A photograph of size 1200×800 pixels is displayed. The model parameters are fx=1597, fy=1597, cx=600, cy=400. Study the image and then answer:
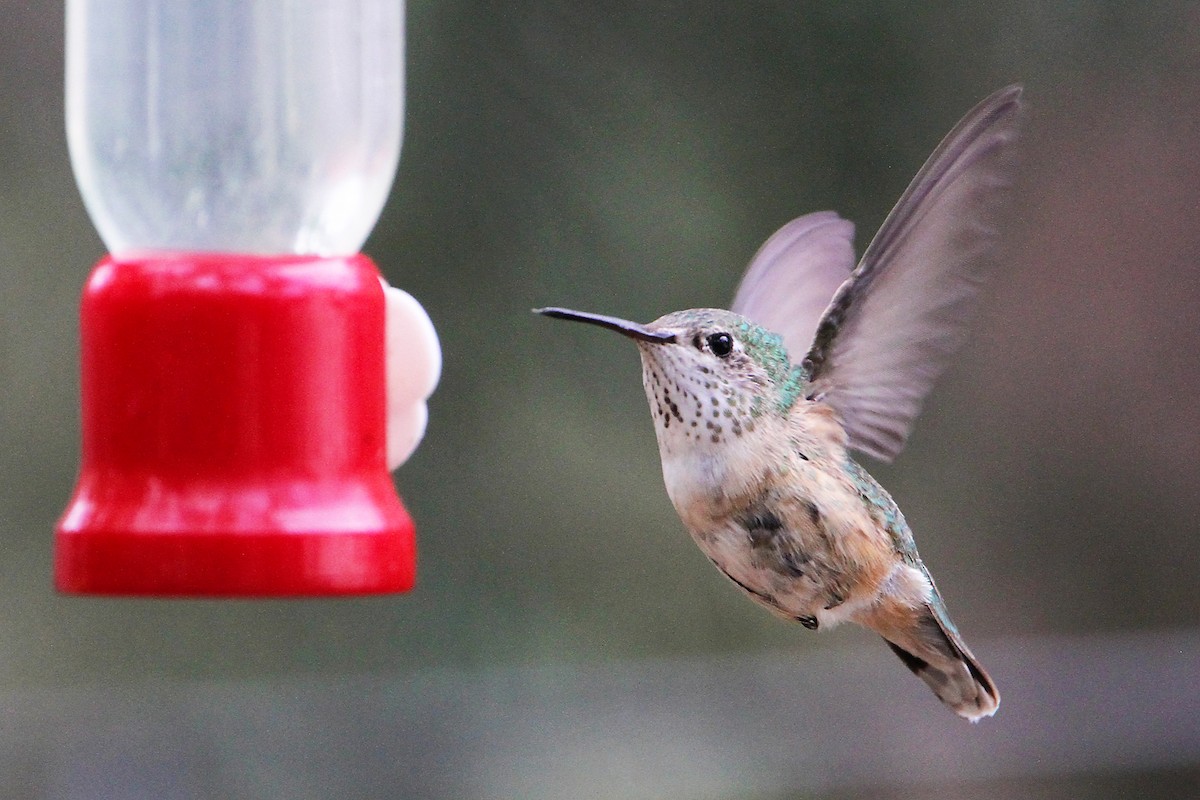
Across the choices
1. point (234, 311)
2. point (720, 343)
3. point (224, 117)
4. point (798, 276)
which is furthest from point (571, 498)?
point (234, 311)

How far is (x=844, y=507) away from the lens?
2.35m

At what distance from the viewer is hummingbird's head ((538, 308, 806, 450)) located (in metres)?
2.15

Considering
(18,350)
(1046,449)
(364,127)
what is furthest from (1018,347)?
(364,127)

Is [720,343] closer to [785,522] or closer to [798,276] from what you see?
[785,522]

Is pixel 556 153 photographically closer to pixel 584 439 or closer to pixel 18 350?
pixel 584 439

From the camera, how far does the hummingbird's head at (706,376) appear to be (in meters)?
2.15

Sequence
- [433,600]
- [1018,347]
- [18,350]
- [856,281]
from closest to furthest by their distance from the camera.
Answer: [856,281] → [18,350] → [433,600] → [1018,347]

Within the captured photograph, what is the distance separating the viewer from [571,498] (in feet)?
16.5

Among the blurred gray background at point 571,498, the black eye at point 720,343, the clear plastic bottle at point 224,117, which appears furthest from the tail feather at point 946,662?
the blurred gray background at point 571,498

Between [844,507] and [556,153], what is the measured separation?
293 cm

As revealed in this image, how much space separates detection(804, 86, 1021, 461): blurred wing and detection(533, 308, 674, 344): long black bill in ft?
1.12

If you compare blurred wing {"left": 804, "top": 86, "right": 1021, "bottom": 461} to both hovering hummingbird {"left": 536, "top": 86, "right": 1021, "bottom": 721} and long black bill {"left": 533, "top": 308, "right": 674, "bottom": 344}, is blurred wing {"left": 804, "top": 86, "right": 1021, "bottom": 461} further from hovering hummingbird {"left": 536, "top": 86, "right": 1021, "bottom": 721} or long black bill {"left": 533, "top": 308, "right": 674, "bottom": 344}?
long black bill {"left": 533, "top": 308, "right": 674, "bottom": 344}

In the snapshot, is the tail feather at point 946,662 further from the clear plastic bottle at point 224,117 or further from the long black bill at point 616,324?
the clear plastic bottle at point 224,117

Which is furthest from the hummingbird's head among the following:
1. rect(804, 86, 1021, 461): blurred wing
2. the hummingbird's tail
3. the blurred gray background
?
the blurred gray background
